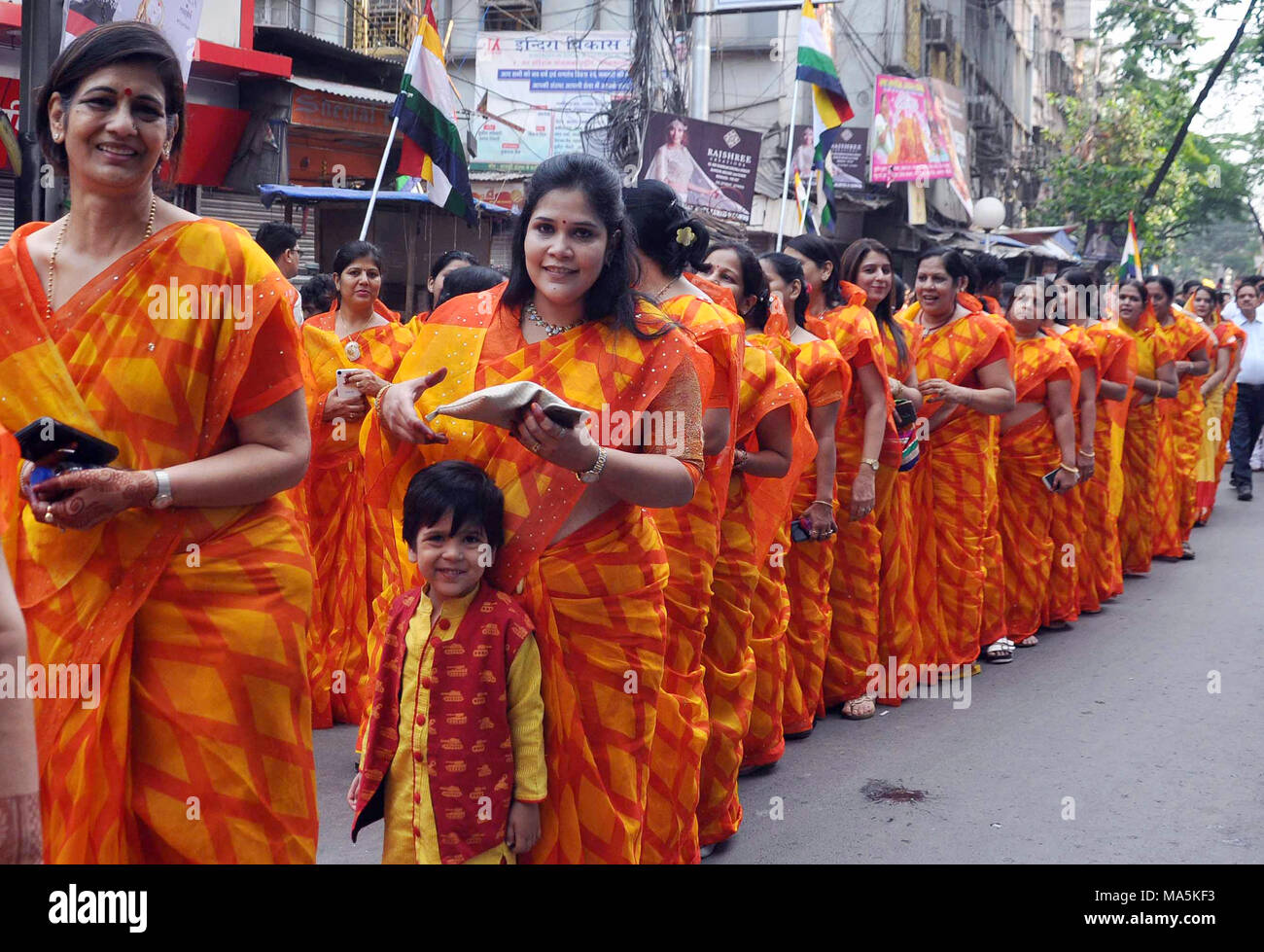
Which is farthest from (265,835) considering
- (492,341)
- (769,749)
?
(769,749)

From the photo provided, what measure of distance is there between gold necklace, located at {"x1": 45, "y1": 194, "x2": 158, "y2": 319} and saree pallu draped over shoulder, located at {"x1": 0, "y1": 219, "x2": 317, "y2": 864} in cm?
1

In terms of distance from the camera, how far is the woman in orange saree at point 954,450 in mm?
6680

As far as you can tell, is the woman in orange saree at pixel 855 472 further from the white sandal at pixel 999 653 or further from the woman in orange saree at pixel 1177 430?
the woman in orange saree at pixel 1177 430

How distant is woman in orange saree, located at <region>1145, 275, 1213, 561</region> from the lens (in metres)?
10.2

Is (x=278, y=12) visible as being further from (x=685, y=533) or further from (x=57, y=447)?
(x=57, y=447)

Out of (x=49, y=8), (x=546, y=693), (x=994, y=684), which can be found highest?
(x=49, y=8)

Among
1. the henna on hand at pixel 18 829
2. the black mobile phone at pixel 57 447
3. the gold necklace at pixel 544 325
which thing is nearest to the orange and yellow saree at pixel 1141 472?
the gold necklace at pixel 544 325

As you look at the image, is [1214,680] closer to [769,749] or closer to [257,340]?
[769,749]

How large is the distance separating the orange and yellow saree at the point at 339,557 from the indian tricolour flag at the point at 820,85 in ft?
20.1

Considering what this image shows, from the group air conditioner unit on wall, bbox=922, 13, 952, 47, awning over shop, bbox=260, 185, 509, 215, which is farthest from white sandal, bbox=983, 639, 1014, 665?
air conditioner unit on wall, bbox=922, 13, 952, 47

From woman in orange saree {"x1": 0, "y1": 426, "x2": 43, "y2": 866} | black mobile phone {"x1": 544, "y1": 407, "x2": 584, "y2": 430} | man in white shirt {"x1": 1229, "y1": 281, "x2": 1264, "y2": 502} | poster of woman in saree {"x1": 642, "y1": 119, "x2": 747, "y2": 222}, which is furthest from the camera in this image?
poster of woman in saree {"x1": 642, "y1": 119, "x2": 747, "y2": 222}

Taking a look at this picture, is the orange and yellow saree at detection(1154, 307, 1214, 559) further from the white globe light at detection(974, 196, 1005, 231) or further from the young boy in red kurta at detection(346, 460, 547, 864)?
the white globe light at detection(974, 196, 1005, 231)

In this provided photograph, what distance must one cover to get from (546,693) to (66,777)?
1.03 metres

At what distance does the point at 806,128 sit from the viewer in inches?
818
